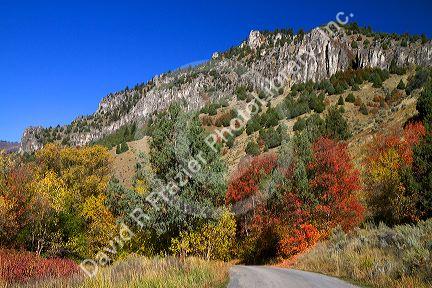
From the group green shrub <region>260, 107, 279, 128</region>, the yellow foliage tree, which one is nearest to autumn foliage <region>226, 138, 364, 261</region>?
the yellow foliage tree

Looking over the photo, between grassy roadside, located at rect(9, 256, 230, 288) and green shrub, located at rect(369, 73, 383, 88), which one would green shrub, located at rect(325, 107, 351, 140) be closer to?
green shrub, located at rect(369, 73, 383, 88)

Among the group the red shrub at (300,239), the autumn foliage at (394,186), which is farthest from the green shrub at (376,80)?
the red shrub at (300,239)

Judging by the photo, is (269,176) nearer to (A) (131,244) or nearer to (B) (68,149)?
(A) (131,244)

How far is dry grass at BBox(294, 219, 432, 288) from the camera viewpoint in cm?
1359

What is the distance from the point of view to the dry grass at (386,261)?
1359 cm

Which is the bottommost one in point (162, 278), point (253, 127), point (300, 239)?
point (300, 239)

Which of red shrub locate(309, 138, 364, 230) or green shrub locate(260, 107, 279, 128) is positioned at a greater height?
green shrub locate(260, 107, 279, 128)

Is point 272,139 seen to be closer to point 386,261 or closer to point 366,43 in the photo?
point 386,261

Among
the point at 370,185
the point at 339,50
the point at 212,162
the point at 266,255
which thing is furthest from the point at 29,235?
the point at 339,50

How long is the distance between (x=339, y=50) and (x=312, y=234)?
105 meters

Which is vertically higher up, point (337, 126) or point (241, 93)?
point (241, 93)

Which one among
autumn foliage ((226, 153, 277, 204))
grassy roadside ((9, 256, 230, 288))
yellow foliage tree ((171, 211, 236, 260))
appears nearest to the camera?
grassy roadside ((9, 256, 230, 288))

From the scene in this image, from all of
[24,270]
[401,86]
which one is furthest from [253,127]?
[24,270]

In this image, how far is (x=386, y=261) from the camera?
53.4 feet
